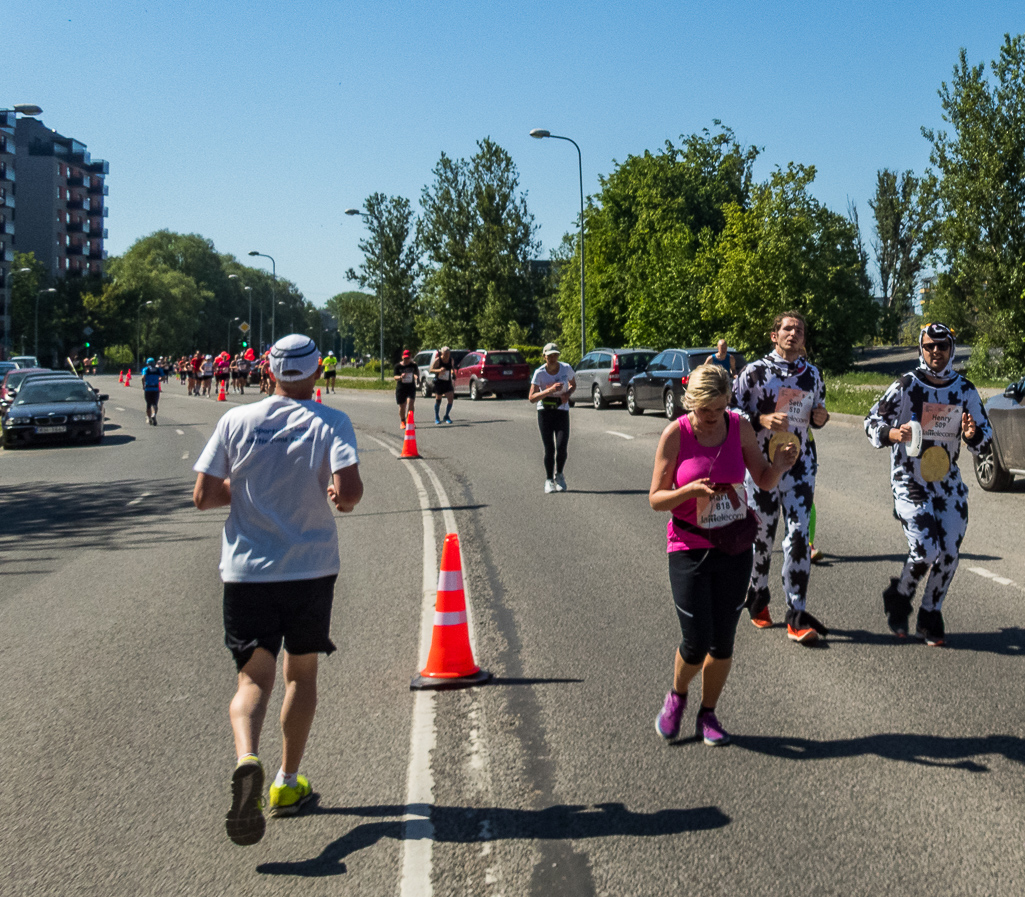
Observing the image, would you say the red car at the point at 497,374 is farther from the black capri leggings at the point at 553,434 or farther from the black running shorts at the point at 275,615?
the black running shorts at the point at 275,615

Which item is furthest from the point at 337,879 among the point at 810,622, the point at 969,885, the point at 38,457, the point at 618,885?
the point at 38,457

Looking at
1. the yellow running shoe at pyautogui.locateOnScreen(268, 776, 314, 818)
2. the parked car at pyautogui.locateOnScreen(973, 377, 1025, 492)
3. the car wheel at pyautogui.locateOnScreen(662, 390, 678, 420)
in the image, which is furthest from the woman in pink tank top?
the car wheel at pyautogui.locateOnScreen(662, 390, 678, 420)

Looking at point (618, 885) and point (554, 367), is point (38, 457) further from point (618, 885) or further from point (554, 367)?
point (618, 885)

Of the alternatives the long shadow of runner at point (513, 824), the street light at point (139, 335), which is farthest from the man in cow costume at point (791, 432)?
the street light at point (139, 335)

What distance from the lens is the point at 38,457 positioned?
2141 cm

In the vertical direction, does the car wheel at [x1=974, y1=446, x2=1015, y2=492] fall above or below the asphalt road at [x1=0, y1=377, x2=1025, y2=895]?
above

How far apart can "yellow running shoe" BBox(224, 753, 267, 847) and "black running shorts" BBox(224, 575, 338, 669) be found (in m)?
0.49

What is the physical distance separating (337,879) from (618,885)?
0.87 m

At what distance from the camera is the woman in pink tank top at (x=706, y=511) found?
4352 millimetres

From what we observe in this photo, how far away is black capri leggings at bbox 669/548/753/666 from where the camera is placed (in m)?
4.38

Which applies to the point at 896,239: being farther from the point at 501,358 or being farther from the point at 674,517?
the point at 674,517

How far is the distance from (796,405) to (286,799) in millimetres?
3784

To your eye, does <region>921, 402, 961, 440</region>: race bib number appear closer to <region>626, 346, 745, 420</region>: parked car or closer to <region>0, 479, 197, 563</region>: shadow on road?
<region>0, 479, 197, 563</region>: shadow on road

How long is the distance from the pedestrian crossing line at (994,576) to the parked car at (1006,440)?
182 inches
